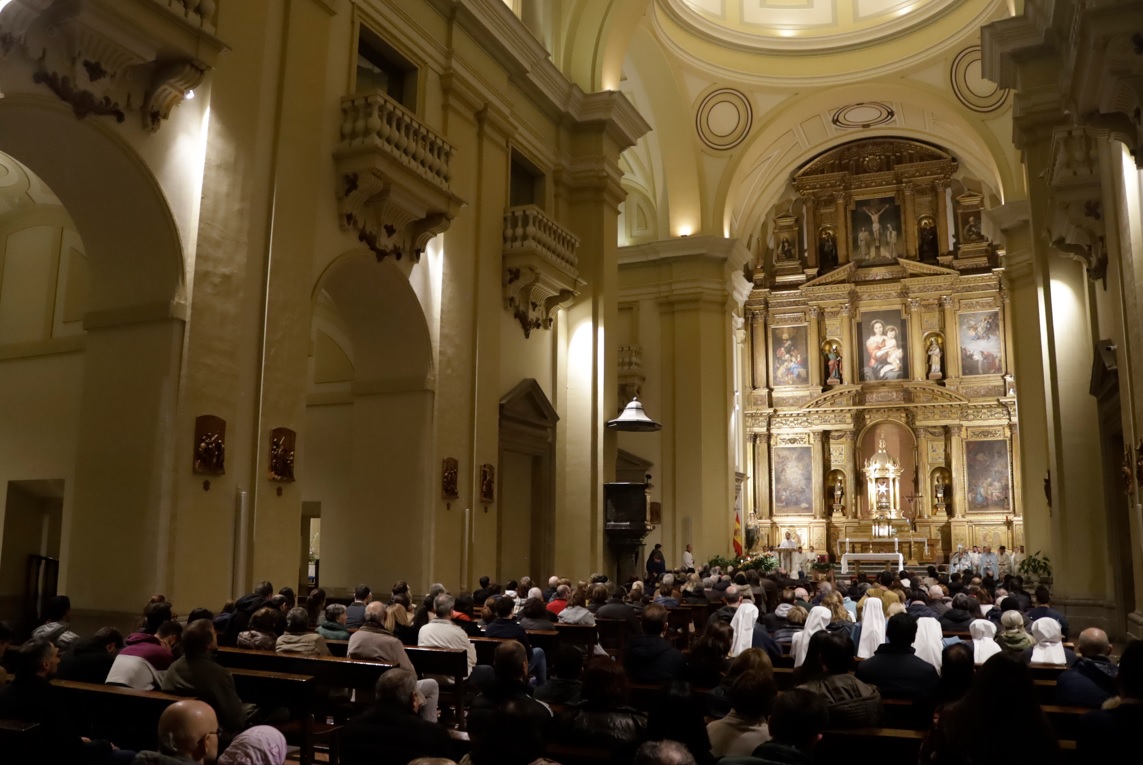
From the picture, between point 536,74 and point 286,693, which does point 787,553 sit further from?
point 286,693

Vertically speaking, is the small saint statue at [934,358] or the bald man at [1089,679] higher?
the small saint statue at [934,358]

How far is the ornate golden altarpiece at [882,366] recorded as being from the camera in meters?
26.6

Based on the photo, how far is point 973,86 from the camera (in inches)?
819

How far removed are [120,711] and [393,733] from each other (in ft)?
5.07

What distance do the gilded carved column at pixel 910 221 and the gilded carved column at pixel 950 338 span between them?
5.80 feet

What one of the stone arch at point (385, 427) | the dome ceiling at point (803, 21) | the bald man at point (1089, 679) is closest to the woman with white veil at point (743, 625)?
the bald man at point (1089, 679)

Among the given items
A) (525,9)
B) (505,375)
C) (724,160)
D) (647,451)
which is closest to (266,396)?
(505,375)

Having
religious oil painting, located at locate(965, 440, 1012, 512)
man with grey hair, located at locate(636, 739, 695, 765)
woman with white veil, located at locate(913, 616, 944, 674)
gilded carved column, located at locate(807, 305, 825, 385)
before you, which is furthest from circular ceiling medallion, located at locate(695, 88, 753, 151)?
man with grey hair, located at locate(636, 739, 695, 765)

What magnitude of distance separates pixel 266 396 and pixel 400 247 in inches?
108

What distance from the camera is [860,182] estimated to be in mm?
28766

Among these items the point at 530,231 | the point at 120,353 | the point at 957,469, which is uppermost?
the point at 530,231

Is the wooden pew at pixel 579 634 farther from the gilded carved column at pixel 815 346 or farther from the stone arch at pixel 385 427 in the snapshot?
the gilded carved column at pixel 815 346

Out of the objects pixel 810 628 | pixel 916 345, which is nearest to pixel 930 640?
pixel 810 628

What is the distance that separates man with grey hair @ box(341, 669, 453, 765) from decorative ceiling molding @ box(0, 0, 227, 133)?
5469mm
